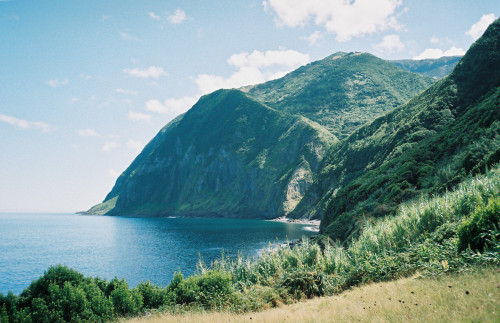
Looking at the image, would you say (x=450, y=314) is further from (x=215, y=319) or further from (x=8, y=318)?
(x=8, y=318)

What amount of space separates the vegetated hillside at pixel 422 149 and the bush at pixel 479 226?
20031 mm

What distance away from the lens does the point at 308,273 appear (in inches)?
637

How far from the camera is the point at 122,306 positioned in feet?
46.9

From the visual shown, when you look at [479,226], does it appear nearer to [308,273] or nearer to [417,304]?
→ [417,304]

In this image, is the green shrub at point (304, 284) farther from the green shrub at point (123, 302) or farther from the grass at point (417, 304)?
the green shrub at point (123, 302)

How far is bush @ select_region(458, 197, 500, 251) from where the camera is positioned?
10.6m

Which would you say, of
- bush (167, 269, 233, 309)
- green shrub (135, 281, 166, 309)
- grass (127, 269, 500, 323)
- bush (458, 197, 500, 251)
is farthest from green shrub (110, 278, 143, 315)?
bush (458, 197, 500, 251)

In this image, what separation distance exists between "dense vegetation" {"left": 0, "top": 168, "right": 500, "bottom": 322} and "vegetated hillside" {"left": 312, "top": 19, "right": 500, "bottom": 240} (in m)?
15.1

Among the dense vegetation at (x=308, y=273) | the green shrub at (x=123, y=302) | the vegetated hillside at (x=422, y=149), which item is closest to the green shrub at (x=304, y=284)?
the dense vegetation at (x=308, y=273)

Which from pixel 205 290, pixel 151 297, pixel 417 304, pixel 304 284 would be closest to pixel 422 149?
pixel 304 284

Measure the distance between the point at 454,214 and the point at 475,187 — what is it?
1885mm

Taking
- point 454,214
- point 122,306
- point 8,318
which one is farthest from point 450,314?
point 8,318

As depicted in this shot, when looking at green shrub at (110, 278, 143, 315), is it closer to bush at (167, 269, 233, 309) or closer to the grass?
bush at (167, 269, 233, 309)

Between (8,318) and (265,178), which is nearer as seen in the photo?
(8,318)
